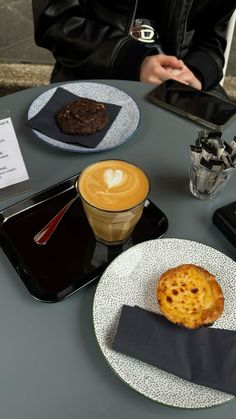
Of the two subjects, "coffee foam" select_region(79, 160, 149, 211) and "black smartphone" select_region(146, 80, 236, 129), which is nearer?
"coffee foam" select_region(79, 160, 149, 211)

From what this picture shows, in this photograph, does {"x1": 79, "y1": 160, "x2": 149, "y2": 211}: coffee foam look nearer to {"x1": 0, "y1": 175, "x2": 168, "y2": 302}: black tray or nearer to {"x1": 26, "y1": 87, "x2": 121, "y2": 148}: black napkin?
{"x1": 0, "y1": 175, "x2": 168, "y2": 302}: black tray

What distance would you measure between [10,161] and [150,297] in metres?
0.33

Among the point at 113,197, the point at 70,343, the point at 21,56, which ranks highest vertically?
the point at 113,197

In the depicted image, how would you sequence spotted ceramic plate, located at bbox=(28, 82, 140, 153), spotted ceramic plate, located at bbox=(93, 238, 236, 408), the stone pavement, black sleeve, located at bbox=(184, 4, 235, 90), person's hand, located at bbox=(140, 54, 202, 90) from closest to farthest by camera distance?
1. spotted ceramic plate, located at bbox=(93, 238, 236, 408)
2. spotted ceramic plate, located at bbox=(28, 82, 140, 153)
3. person's hand, located at bbox=(140, 54, 202, 90)
4. black sleeve, located at bbox=(184, 4, 235, 90)
5. the stone pavement

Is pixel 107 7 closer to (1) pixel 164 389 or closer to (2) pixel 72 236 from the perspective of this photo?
(2) pixel 72 236

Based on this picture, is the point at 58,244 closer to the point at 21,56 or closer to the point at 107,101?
the point at 107,101

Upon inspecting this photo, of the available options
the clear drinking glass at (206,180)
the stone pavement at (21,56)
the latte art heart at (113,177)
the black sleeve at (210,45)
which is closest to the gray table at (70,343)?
the clear drinking glass at (206,180)

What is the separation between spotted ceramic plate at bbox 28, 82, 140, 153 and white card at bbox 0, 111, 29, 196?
0.13m

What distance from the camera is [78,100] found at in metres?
0.90

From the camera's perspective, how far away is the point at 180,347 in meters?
0.51

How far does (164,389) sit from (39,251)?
0.28 m

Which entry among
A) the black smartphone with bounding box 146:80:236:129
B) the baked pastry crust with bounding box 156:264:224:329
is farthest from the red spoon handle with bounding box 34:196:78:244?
the black smartphone with bounding box 146:80:236:129

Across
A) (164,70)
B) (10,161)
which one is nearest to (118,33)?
(164,70)

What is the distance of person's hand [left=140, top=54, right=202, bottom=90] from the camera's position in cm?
110
